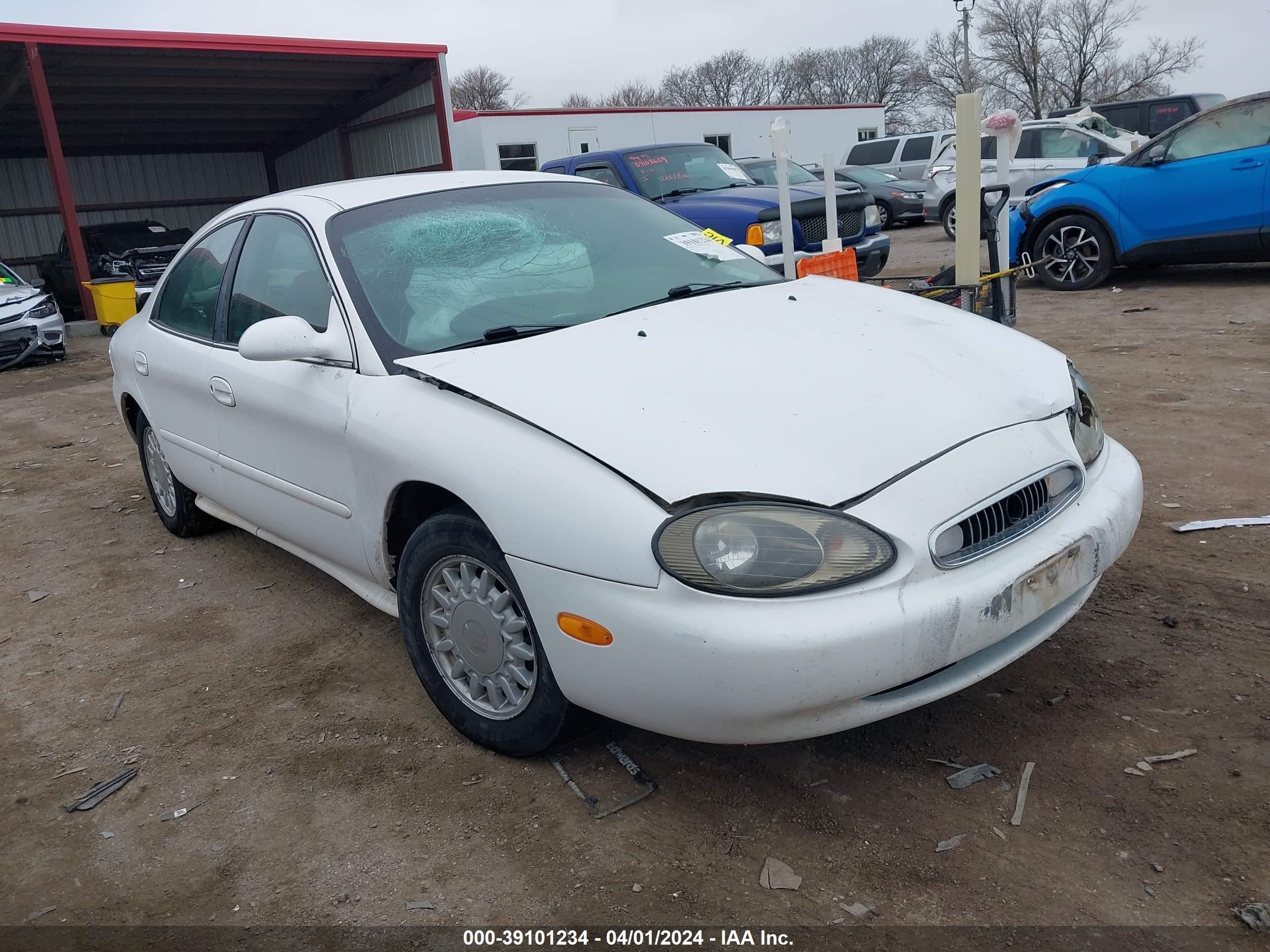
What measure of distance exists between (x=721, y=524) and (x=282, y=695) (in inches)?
72.6

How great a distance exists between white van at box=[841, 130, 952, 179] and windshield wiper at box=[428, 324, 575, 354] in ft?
64.3

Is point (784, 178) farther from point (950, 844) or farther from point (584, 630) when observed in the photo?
point (950, 844)

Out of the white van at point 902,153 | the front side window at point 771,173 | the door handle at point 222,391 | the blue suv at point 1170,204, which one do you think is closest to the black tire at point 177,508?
the door handle at point 222,391

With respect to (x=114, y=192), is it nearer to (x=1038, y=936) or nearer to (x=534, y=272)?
(x=534, y=272)

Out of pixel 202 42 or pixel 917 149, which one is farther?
pixel 917 149

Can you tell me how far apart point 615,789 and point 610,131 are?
2592 centimetres

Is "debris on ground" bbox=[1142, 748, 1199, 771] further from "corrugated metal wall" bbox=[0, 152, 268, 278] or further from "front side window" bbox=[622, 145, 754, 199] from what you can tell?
"corrugated metal wall" bbox=[0, 152, 268, 278]

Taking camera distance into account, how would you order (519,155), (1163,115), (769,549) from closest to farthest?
1. (769,549)
2. (1163,115)
3. (519,155)

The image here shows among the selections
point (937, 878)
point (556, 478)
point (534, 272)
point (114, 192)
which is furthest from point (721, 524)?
point (114, 192)

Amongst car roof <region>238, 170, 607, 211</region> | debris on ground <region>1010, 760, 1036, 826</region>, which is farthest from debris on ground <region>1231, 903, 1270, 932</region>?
car roof <region>238, 170, 607, 211</region>

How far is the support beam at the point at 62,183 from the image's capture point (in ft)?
45.4

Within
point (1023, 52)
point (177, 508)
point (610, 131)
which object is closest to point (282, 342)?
point (177, 508)

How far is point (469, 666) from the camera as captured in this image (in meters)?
2.71

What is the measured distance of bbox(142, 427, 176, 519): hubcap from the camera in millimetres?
4664
